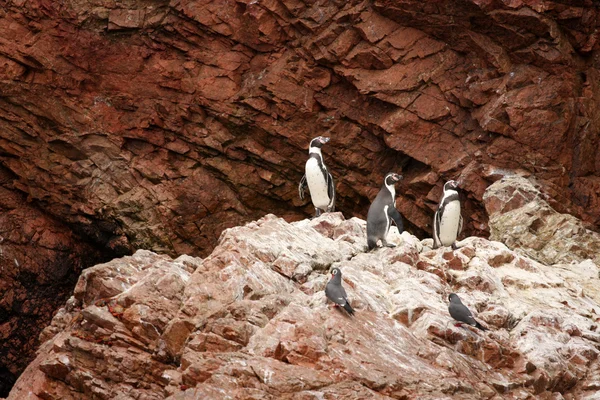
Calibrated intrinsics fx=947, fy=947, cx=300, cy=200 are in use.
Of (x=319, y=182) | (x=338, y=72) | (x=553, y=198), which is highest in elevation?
(x=338, y=72)

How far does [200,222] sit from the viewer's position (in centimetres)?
2530

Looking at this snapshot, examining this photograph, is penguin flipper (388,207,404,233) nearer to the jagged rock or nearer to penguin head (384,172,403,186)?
penguin head (384,172,403,186)

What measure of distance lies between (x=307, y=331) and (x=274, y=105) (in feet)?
42.9

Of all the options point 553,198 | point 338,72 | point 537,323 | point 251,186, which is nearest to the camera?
point 537,323

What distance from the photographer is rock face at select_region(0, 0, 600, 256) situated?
2242 centimetres

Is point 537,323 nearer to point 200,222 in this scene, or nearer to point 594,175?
point 594,175

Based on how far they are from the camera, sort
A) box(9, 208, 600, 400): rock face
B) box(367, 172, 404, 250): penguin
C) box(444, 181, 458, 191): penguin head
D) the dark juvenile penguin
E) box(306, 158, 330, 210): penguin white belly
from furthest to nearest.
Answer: box(306, 158, 330, 210): penguin white belly < box(444, 181, 458, 191): penguin head < box(367, 172, 404, 250): penguin < the dark juvenile penguin < box(9, 208, 600, 400): rock face

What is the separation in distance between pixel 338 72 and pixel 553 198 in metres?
6.02

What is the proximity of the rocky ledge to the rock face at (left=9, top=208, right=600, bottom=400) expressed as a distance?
0.02m

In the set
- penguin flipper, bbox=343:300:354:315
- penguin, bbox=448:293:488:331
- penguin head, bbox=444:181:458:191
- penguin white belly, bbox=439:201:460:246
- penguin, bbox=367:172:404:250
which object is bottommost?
penguin flipper, bbox=343:300:354:315

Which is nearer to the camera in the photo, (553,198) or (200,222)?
(553,198)

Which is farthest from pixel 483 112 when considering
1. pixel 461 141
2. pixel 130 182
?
pixel 130 182

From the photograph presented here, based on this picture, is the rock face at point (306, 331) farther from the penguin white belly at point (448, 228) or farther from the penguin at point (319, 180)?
the penguin at point (319, 180)

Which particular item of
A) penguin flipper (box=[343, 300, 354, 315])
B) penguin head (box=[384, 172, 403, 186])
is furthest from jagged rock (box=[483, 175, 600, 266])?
penguin flipper (box=[343, 300, 354, 315])
